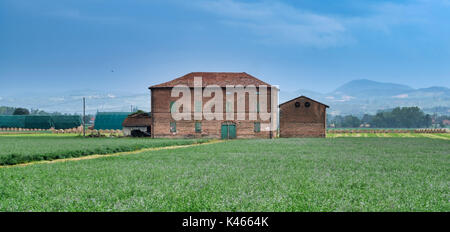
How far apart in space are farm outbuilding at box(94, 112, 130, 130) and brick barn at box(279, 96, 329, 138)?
3392 centimetres

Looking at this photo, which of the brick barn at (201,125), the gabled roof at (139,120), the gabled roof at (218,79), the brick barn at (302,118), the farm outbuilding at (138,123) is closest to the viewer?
the brick barn at (201,125)

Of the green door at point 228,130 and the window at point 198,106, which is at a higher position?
the window at point 198,106

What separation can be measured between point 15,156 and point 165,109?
1165 inches

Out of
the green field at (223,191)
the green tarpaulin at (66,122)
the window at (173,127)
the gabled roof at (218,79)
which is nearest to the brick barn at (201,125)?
the window at (173,127)

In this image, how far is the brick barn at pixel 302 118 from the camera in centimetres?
5969

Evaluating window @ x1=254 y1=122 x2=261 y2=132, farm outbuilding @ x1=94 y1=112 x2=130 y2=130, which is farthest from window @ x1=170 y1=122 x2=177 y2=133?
farm outbuilding @ x1=94 y1=112 x2=130 y2=130

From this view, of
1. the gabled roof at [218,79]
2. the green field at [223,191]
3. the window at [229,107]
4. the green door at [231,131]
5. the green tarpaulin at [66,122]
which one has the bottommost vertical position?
the green field at [223,191]

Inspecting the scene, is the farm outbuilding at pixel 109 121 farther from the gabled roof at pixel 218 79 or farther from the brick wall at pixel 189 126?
the gabled roof at pixel 218 79

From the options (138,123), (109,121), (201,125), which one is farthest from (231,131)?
(109,121)

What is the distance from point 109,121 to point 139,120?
785 inches

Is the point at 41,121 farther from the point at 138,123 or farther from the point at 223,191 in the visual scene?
the point at 223,191

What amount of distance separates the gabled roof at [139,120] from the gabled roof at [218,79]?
749cm

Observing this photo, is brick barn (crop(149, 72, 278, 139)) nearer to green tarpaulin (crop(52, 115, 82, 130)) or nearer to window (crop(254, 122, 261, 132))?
window (crop(254, 122, 261, 132))

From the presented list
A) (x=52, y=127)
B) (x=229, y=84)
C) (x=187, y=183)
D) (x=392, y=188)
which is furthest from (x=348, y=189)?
(x=52, y=127)
